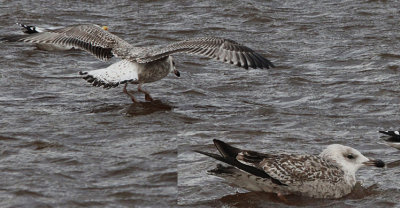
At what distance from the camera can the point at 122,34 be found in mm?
14305

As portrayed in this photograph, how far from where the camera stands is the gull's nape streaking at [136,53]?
32.0ft

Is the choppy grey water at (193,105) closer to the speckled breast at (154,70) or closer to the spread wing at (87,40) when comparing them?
the speckled breast at (154,70)

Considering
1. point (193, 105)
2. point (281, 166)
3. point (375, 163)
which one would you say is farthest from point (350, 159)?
point (193, 105)

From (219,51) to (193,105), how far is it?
2.71 feet

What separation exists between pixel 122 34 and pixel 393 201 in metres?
8.17

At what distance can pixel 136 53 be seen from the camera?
1035 cm

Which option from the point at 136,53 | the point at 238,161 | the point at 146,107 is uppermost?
the point at 136,53

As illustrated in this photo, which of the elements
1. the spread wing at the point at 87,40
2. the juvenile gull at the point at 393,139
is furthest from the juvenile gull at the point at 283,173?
the spread wing at the point at 87,40

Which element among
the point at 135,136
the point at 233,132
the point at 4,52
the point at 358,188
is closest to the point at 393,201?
the point at 358,188

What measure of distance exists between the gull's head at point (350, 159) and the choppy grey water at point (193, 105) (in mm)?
210

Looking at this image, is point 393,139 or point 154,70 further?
point 154,70

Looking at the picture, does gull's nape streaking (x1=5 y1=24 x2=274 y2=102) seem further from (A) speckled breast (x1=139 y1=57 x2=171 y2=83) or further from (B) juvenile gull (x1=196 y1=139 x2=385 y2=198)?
(B) juvenile gull (x1=196 y1=139 x2=385 y2=198)

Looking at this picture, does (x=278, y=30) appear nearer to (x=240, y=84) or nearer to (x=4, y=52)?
(x=240, y=84)

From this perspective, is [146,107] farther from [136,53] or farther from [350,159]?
[350,159]
